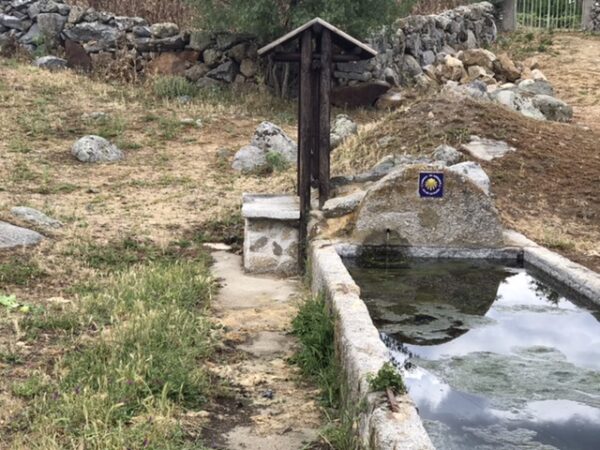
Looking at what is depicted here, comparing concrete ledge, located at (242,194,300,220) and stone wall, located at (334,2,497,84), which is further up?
stone wall, located at (334,2,497,84)

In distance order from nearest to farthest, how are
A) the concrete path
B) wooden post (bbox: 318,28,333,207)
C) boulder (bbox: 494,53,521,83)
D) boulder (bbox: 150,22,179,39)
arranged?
1. the concrete path
2. wooden post (bbox: 318,28,333,207)
3. boulder (bbox: 150,22,179,39)
4. boulder (bbox: 494,53,521,83)

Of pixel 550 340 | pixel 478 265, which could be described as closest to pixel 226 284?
pixel 478 265

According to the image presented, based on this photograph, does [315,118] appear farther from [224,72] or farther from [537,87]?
[537,87]

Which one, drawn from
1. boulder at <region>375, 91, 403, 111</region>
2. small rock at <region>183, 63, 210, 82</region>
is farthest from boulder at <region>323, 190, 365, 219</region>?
small rock at <region>183, 63, 210, 82</region>

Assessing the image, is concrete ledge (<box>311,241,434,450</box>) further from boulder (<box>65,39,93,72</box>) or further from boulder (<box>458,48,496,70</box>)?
boulder (<box>458,48,496,70</box>)

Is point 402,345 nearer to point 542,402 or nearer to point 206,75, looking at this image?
point 542,402

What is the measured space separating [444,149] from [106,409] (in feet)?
18.4

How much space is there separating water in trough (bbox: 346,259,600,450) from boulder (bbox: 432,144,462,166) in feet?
7.57

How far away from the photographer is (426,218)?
6.11 meters

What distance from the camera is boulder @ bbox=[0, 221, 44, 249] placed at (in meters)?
6.38

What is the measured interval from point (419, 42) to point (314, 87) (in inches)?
409

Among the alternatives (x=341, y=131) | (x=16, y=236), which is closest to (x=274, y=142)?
(x=341, y=131)

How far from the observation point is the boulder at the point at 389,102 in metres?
13.9

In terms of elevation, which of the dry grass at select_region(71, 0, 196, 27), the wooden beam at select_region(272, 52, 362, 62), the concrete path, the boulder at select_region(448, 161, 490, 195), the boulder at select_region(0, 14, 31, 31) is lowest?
the concrete path
